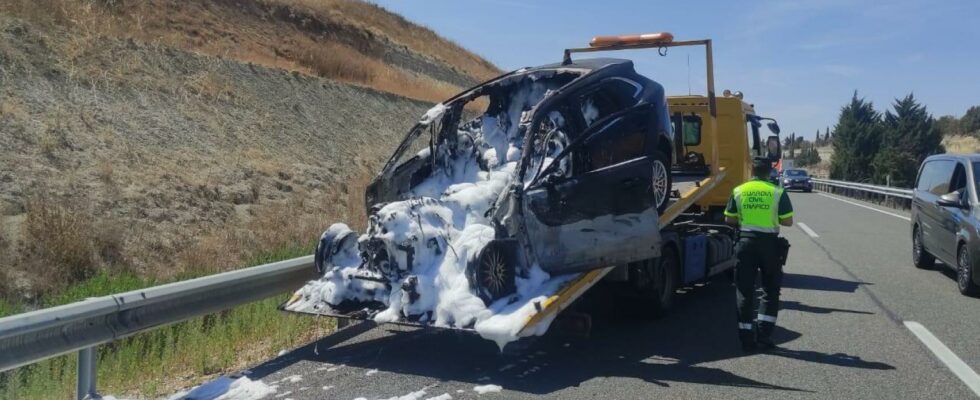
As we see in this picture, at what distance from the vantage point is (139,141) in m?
15.7

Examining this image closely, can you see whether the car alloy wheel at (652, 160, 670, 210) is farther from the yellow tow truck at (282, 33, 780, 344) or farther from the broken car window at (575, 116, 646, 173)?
the broken car window at (575, 116, 646, 173)

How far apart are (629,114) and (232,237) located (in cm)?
778

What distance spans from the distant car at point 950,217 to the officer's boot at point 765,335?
12.9 feet

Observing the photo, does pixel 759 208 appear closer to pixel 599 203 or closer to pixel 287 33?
pixel 599 203

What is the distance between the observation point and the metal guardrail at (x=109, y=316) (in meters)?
4.83

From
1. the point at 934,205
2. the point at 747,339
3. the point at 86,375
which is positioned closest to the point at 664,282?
the point at 747,339

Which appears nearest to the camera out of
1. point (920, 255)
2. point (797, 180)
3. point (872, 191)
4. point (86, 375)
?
point (86, 375)

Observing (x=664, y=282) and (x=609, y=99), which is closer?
(x=609, y=99)

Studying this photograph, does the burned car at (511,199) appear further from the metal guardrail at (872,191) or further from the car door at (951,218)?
the metal guardrail at (872,191)

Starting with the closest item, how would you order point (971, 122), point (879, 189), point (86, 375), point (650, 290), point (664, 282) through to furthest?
point (86, 375) < point (650, 290) < point (664, 282) < point (879, 189) < point (971, 122)

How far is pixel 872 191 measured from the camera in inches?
1369

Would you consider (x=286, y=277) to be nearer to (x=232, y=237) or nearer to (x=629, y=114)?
(x=629, y=114)

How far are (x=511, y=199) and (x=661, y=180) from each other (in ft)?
7.03

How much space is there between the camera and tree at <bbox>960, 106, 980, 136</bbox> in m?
86.2
